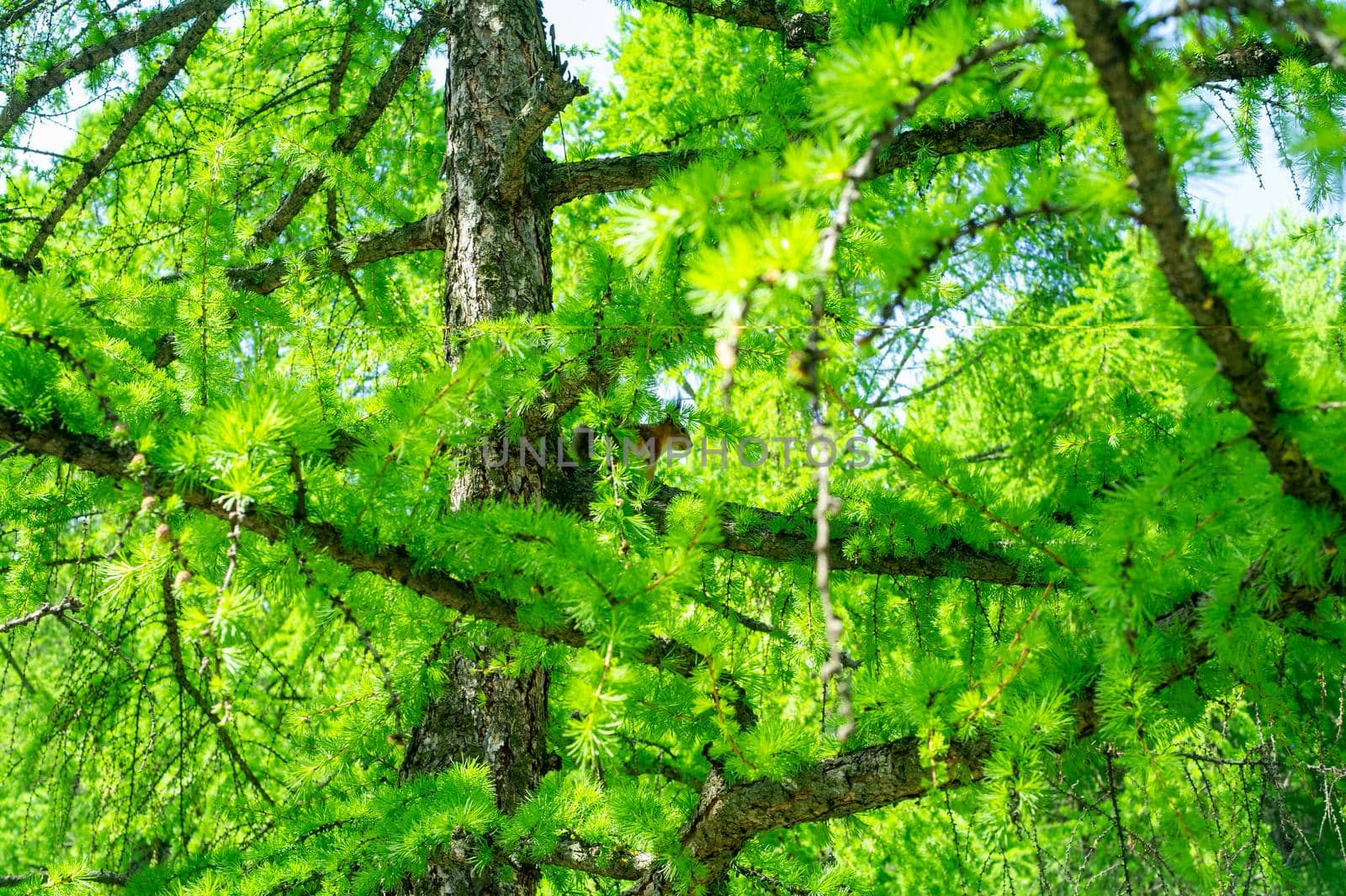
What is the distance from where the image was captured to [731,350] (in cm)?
93

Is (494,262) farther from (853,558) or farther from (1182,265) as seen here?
(1182,265)

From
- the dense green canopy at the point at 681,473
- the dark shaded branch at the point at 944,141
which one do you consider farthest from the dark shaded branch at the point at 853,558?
the dark shaded branch at the point at 944,141

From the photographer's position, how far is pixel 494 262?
3.07m

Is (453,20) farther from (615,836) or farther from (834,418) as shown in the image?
(615,836)

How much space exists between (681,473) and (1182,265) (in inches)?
124

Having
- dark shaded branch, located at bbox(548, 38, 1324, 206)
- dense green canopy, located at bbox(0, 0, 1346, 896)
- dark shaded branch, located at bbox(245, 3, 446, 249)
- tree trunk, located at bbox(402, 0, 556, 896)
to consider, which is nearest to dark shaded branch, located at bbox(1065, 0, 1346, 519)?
dense green canopy, located at bbox(0, 0, 1346, 896)

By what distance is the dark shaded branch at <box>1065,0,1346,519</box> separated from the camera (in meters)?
0.98

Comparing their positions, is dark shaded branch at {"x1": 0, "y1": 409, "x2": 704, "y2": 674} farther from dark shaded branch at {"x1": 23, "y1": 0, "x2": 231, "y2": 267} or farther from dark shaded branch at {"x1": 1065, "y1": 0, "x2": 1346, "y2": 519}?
dark shaded branch at {"x1": 23, "y1": 0, "x2": 231, "y2": 267}


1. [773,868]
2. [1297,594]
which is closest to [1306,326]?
[1297,594]

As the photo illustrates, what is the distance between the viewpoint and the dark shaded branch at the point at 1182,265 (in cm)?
98

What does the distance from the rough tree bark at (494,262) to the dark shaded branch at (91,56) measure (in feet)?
2.79

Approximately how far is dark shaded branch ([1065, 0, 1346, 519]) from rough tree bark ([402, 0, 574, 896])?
1.60 meters

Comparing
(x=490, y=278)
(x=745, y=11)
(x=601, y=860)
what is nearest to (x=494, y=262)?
(x=490, y=278)

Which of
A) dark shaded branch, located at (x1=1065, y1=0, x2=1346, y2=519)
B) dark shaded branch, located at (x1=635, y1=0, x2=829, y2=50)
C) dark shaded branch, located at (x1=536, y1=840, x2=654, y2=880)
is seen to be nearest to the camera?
dark shaded branch, located at (x1=1065, y1=0, x2=1346, y2=519)
